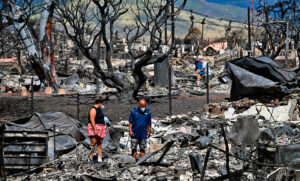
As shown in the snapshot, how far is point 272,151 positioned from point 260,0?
94.3ft

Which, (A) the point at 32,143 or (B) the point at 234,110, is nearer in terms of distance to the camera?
(A) the point at 32,143

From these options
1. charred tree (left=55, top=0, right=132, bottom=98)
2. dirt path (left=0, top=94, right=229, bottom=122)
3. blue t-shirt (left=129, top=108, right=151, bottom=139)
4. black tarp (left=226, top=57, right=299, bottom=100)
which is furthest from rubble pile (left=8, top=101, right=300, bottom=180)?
charred tree (left=55, top=0, right=132, bottom=98)

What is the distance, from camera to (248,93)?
13.0m

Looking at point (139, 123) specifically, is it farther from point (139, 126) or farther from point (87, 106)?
point (87, 106)

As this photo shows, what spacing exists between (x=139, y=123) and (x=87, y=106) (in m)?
7.23

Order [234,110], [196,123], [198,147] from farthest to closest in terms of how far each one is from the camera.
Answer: [234,110] < [196,123] < [198,147]

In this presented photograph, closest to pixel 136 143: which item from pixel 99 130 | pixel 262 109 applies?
→ pixel 99 130

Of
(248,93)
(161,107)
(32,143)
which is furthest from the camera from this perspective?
(161,107)

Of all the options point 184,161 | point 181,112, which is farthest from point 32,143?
point 181,112

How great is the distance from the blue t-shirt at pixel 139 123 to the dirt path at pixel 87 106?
13.2 ft

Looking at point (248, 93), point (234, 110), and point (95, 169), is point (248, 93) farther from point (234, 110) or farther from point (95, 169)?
point (95, 169)

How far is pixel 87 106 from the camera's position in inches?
575

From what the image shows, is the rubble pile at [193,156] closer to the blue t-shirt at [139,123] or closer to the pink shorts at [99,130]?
the pink shorts at [99,130]

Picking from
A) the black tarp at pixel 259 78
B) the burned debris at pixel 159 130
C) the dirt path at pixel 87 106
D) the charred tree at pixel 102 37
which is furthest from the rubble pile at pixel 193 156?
the charred tree at pixel 102 37
